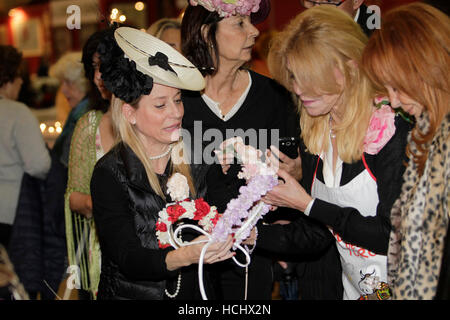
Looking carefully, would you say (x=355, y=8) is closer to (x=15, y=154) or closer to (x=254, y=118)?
(x=254, y=118)

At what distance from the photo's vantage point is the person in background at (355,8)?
2477 mm

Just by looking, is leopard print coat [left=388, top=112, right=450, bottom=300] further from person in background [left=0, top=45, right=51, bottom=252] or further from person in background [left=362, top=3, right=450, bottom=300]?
person in background [left=0, top=45, right=51, bottom=252]

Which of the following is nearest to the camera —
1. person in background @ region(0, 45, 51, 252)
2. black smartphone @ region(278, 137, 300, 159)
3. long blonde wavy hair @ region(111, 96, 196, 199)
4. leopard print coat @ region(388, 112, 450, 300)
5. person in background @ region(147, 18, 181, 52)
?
leopard print coat @ region(388, 112, 450, 300)

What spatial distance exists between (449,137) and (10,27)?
9789 mm

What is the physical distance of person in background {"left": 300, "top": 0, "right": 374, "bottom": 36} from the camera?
248 centimetres

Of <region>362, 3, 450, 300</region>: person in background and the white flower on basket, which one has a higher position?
<region>362, 3, 450, 300</region>: person in background

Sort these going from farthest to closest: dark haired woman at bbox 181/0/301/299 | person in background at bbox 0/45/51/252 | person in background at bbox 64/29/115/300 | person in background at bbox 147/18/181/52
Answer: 1. person in background at bbox 147/18/181/52
2. person in background at bbox 0/45/51/252
3. person in background at bbox 64/29/115/300
4. dark haired woman at bbox 181/0/301/299

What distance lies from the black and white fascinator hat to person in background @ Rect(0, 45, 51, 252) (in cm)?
149

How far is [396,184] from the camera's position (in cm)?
181

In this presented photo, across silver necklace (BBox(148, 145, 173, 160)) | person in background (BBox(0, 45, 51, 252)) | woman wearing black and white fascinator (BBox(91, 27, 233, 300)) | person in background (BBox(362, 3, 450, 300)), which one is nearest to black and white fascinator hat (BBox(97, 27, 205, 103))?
woman wearing black and white fascinator (BBox(91, 27, 233, 300))

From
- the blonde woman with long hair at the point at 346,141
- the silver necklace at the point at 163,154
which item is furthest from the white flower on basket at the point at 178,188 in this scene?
the blonde woman with long hair at the point at 346,141

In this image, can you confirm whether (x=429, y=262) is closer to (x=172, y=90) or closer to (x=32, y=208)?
(x=172, y=90)
